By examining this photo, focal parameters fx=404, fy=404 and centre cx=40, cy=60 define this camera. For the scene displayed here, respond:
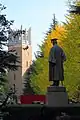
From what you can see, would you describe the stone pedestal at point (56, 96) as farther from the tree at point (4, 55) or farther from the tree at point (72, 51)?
the tree at point (72, 51)

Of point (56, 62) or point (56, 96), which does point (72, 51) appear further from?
point (56, 96)

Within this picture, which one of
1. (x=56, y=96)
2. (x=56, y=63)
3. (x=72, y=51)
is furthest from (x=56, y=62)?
(x=72, y=51)

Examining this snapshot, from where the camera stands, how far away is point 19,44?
110812mm

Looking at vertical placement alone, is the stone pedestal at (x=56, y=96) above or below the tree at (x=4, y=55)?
below

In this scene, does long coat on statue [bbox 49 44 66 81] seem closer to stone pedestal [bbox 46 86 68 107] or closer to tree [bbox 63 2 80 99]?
stone pedestal [bbox 46 86 68 107]

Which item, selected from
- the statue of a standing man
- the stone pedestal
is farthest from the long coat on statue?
the stone pedestal

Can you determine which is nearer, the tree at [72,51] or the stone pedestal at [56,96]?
the stone pedestal at [56,96]

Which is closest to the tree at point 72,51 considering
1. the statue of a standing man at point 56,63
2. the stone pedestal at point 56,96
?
the statue of a standing man at point 56,63

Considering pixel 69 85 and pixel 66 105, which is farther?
pixel 69 85

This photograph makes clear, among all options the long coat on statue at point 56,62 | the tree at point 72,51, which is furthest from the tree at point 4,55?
the tree at point 72,51
